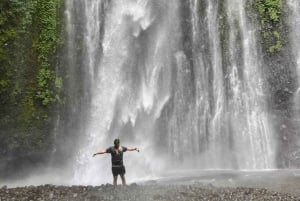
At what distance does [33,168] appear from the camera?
1850cm

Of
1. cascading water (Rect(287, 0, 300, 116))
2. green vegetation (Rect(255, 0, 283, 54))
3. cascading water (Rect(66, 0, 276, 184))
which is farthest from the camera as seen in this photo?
green vegetation (Rect(255, 0, 283, 54))

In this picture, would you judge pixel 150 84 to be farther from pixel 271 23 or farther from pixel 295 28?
pixel 295 28

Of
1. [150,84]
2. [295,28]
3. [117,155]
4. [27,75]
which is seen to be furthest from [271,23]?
[27,75]

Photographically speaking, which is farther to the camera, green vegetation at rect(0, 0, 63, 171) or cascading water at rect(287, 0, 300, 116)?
cascading water at rect(287, 0, 300, 116)

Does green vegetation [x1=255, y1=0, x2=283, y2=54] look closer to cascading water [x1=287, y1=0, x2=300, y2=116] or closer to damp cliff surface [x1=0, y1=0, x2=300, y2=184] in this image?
damp cliff surface [x1=0, y1=0, x2=300, y2=184]

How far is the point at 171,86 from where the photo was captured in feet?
66.4

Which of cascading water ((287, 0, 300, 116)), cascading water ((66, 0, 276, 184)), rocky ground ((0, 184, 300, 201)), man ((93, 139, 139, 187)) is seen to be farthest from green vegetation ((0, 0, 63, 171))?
cascading water ((287, 0, 300, 116))

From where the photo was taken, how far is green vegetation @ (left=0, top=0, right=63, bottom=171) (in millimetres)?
18453

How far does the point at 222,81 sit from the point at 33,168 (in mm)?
10728

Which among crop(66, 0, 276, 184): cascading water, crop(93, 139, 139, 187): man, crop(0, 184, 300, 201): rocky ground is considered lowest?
crop(0, 184, 300, 201): rocky ground

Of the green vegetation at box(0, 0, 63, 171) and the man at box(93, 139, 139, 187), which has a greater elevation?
the green vegetation at box(0, 0, 63, 171)

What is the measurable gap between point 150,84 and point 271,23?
769cm

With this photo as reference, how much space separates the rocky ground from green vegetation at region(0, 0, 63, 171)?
6.38 meters

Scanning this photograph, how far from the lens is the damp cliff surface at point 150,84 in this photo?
1866cm
